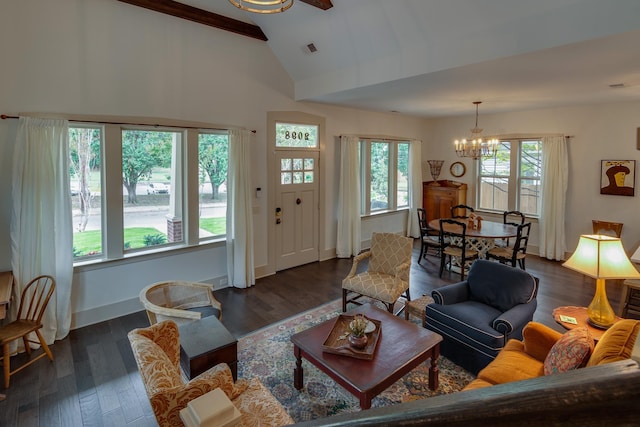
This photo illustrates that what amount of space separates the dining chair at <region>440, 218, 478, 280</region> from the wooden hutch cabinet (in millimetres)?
2145

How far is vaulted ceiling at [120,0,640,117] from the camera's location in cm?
316

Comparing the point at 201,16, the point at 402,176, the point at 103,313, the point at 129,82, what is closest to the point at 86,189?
the point at 129,82

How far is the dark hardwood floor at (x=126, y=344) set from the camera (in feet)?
9.23

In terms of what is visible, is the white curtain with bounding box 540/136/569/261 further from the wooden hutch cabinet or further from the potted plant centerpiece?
the potted plant centerpiece

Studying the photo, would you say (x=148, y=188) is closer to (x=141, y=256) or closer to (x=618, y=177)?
(x=141, y=256)

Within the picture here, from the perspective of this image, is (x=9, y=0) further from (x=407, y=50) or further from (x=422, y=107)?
(x=422, y=107)

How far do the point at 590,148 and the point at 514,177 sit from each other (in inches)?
53.7

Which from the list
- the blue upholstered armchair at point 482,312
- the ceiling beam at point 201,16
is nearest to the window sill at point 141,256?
the ceiling beam at point 201,16

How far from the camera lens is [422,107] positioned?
676 centimetres

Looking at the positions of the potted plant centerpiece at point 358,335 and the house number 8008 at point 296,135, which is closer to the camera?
the potted plant centerpiece at point 358,335

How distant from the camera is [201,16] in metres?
4.73

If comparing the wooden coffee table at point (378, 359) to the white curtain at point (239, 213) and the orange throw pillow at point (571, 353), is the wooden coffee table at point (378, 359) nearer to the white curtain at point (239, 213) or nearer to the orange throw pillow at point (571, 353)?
the orange throw pillow at point (571, 353)

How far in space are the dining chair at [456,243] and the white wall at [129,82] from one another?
9.30 feet

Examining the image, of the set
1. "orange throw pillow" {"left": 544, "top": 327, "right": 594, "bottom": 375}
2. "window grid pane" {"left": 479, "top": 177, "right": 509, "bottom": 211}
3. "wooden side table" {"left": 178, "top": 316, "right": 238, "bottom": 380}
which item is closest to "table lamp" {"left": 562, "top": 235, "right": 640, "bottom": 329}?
"orange throw pillow" {"left": 544, "top": 327, "right": 594, "bottom": 375}
